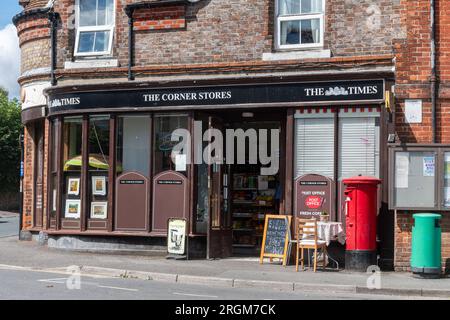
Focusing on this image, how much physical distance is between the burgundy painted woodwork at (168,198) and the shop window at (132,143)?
651 mm

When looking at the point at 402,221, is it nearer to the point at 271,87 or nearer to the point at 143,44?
the point at 271,87

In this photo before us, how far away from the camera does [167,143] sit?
16.5 metres

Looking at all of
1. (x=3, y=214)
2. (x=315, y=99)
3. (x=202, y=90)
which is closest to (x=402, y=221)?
(x=315, y=99)

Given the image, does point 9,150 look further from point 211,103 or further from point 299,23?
point 299,23

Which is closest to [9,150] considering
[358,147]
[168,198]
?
[168,198]

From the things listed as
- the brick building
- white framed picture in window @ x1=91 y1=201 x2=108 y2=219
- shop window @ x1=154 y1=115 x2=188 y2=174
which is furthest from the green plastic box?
white framed picture in window @ x1=91 y1=201 x2=108 y2=219

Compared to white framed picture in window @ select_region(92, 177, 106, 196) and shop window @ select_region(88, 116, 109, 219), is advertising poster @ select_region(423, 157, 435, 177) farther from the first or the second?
white framed picture in window @ select_region(92, 177, 106, 196)

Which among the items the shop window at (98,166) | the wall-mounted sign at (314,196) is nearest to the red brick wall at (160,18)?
the shop window at (98,166)

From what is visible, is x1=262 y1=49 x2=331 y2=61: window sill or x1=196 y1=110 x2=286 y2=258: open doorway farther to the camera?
x1=196 y1=110 x2=286 y2=258: open doorway

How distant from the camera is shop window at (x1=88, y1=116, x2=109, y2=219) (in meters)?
16.8

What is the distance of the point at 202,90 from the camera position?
15820 millimetres

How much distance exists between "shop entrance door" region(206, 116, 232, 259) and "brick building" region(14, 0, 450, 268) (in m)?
0.04

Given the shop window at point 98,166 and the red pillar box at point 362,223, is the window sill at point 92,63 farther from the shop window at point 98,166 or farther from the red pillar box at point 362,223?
the red pillar box at point 362,223

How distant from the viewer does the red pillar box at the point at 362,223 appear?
13.8 meters
